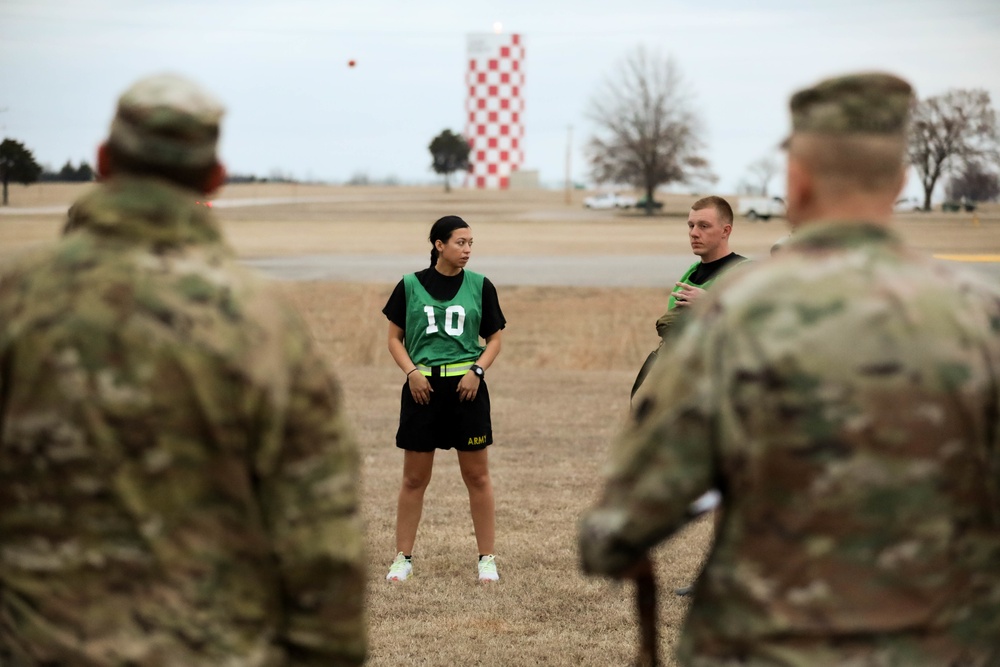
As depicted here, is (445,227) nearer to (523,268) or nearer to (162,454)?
(162,454)

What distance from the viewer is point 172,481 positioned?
2.38 m

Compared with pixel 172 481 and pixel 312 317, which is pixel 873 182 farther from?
pixel 312 317

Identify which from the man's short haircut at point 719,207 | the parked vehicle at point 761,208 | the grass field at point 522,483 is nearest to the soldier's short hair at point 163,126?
the grass field at point 522,483

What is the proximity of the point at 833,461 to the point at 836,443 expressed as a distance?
0.03 metres

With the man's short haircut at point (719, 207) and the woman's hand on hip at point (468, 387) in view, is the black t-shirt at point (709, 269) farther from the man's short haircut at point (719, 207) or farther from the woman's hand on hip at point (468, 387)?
the woman's hand on hip at point (468, 387)

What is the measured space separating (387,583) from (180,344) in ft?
15.2

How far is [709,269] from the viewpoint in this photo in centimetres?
632

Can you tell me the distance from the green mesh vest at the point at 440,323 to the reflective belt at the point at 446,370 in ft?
0.07

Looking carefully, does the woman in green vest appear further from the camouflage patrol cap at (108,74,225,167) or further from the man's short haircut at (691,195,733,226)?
the camouflage patrol cap at (108,74,225,167)

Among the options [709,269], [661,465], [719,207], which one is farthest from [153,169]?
[709,269]

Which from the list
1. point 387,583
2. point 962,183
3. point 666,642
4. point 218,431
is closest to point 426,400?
point 387,583

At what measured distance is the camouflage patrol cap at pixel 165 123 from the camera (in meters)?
2.48

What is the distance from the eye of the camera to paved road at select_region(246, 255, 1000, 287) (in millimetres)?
26328

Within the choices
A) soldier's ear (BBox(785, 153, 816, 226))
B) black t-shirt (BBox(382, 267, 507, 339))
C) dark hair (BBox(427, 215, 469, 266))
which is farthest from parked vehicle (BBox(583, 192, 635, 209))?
soldier's ear (BBox(785, 153, 816, 226))
